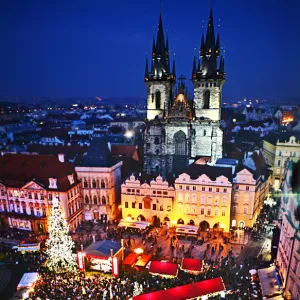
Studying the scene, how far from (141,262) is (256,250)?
1534 centimetres

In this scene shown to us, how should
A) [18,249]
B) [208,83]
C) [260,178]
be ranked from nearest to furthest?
1. [18,249]
2. [260,178]
3. [208,83]

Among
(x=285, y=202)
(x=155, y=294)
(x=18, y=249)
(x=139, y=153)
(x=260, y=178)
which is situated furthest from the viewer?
(x=139, y=153)

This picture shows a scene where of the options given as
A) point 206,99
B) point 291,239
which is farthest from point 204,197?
point 206,99

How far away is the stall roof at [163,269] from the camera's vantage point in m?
31.3

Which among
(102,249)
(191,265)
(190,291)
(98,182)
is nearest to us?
(190,291)

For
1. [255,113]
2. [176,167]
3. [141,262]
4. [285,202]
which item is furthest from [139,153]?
[255,113]

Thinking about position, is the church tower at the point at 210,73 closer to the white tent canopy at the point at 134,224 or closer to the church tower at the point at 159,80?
the church tower at the point at 159,80

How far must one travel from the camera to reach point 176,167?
5700 centimetres

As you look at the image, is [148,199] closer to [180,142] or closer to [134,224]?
[134,224]

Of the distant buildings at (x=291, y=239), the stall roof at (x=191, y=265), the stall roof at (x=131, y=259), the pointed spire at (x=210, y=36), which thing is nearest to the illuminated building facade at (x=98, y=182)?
the stall roof at (x=131, y=259)

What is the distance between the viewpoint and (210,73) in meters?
55.8

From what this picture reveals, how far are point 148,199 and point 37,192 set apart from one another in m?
16.8

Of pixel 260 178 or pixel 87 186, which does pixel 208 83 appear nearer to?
pixel 260 178

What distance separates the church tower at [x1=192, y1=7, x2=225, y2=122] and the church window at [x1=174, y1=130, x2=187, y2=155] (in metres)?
6.42
